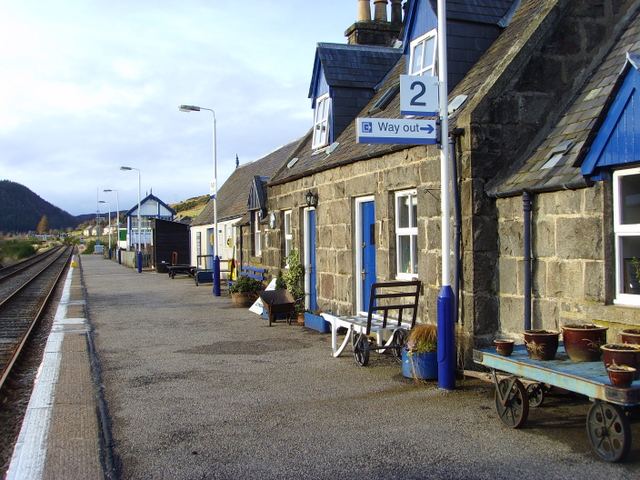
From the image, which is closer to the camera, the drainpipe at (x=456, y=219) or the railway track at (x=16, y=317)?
the drainpipe at (x=456, y=219)

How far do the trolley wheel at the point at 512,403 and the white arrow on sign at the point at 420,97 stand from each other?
307 centimetres

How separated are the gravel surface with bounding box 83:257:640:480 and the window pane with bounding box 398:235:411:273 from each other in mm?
1560

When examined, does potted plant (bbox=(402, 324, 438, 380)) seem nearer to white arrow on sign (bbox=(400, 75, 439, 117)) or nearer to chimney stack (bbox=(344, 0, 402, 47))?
white arrow on sign (bbox=(400, 75, 439, 117))

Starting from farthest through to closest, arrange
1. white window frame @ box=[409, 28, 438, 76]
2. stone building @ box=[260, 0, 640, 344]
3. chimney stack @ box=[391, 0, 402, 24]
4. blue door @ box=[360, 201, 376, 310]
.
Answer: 1. chimney stack @ box=[391, 0, 402, 24]
2. blue door @ box=[360, 201, 376, 310]
3. white window frame @ box=[409, 28, 438, 76]
4. stone building @ box=[260, 0, 640, 344]

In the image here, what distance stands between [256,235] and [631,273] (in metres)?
17.6

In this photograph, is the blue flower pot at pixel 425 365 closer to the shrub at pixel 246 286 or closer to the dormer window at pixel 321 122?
Answer: the dormer window at pixel 321 122

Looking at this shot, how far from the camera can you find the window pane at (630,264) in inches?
269

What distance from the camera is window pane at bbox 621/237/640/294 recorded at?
6.84 metres

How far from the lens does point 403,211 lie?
1049 cm

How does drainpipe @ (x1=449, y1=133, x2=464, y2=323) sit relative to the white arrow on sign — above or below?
below

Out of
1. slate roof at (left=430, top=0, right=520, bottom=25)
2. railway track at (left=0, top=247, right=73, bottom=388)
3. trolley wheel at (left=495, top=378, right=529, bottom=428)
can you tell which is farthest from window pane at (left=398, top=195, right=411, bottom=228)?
railway track at (left=0, top=247, right=73, bottom=388)

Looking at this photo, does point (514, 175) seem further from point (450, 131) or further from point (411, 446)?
point (411, 446)

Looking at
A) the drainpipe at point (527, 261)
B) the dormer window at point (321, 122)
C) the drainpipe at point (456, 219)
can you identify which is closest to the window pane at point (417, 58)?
the drainpipe at point (456, 219)

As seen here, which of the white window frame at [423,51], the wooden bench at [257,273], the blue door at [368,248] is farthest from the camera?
the wooden bench at [257,273]
